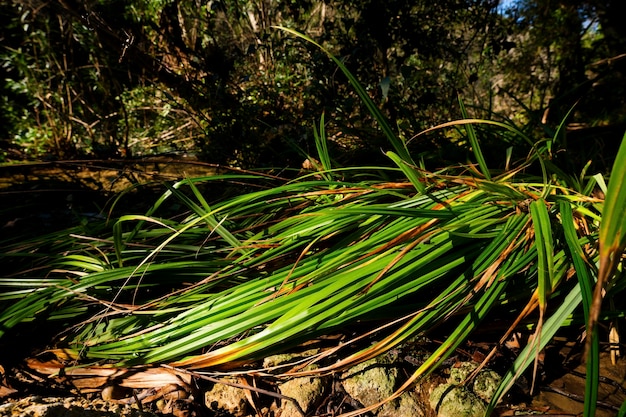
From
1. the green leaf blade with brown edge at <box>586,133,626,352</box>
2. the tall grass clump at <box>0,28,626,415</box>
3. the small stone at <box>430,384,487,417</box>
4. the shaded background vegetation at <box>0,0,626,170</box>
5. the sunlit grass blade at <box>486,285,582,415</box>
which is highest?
the shaded background vegetation at <box>0,0,626,170</box>

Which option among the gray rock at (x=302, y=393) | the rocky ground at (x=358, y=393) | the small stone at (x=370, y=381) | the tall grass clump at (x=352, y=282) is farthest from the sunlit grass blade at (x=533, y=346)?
the gray rock at (x=302, y=393)

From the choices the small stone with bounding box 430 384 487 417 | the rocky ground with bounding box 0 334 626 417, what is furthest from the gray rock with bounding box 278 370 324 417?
the small stone with bounding box 430 384 487 417

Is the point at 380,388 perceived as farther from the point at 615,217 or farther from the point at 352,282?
the point at 615,217

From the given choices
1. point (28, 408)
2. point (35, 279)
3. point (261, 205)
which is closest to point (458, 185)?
point (261, 205)

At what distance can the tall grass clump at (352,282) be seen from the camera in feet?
2.74

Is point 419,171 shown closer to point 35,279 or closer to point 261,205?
point 261,205

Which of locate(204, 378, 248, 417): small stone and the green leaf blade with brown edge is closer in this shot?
the green leaf blade with brown edge

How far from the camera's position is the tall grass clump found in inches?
32.9

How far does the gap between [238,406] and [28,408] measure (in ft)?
1.32

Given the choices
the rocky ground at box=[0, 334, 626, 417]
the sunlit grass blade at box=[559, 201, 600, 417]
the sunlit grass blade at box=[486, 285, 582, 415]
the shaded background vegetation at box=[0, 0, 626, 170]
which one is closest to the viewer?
the sunlit grass blade at box=[559, 201, 600, 417]

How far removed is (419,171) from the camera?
43.5 inches

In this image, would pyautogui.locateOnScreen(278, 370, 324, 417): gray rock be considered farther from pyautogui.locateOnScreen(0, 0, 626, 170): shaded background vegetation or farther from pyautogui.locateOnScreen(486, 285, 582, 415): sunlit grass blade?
pyautogui.locateOnScreen(0, 0, 626, 170): shaded background vegetation

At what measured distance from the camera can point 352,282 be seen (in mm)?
868

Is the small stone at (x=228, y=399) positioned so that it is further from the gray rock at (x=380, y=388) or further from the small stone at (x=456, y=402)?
the small stone at (x=456, y=402)
